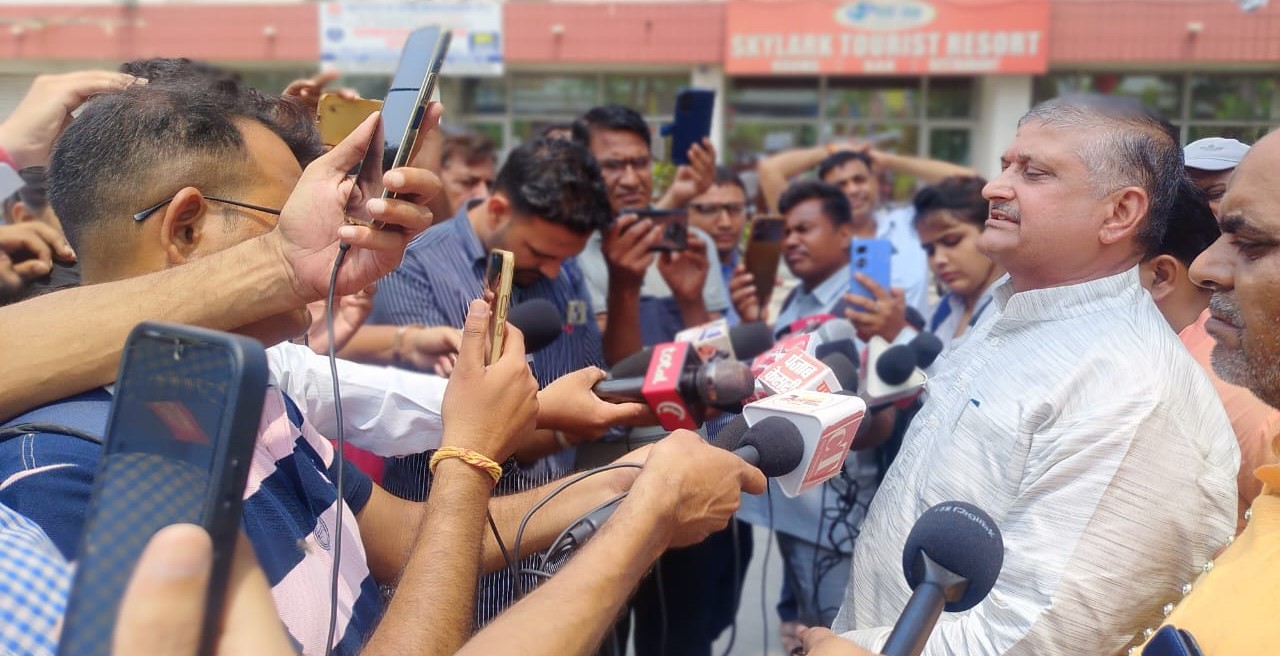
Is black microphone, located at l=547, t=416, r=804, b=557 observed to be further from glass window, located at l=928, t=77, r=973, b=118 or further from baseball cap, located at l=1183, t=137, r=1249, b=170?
glass window, located at l=928, t=77, r=973, b=118

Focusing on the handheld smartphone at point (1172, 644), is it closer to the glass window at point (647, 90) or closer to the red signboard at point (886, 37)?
the red signboard at point (886, 37)

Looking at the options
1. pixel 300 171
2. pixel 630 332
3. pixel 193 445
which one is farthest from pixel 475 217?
pixel 193 445

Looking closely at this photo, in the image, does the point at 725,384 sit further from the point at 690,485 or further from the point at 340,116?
the point at 340,116

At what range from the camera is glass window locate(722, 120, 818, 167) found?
14531 mm

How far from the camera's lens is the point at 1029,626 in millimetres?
1478

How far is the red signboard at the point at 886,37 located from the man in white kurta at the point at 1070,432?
1221 centimetres

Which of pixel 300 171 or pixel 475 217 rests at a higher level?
pixel 300 171

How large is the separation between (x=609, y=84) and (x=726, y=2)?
2.35 m

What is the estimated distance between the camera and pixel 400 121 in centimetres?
134

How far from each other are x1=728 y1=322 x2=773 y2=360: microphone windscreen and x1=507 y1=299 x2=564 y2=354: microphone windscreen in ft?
1.87

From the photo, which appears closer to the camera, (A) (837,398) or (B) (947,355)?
(A) (837,398)

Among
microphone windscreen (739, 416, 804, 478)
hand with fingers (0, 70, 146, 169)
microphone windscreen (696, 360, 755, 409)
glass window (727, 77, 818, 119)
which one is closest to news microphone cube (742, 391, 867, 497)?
microphone windscreen (739, 416, 804, 478)

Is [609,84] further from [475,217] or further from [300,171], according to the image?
[300,171]

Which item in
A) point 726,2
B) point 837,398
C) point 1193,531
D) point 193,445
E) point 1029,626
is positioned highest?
point 726,2
